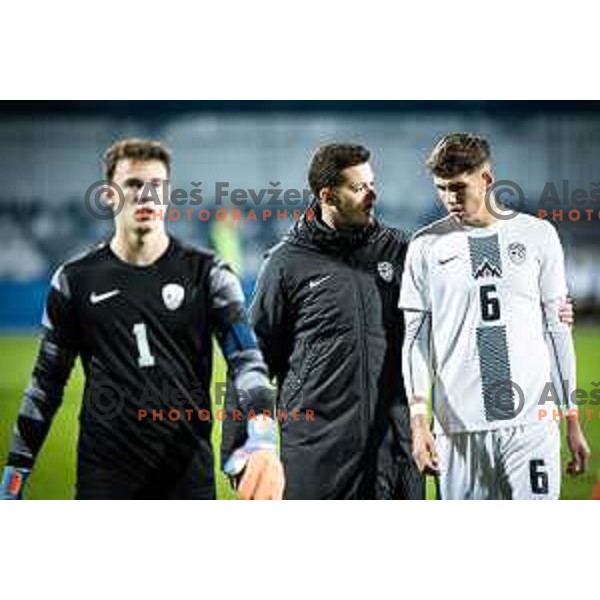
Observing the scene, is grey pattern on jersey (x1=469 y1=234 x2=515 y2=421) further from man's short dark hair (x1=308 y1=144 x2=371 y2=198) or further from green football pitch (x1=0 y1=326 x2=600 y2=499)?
man's short dark hair (x1=308 y1=144 x2=371 y2=198)

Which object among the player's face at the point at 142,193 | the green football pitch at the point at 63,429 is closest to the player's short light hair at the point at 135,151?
the player's face at the point at 142,193

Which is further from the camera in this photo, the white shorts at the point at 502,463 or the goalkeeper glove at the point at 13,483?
the goalkeeper glove at the point at 13,483

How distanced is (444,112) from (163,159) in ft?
3.24

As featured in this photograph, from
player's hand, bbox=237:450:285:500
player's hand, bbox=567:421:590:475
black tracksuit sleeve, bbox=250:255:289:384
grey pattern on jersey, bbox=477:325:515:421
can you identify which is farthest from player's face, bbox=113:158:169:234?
player's hand, bbox=567:421:590:475

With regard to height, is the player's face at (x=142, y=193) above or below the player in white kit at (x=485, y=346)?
above

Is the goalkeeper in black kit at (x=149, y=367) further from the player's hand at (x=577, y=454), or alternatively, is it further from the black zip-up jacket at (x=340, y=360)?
the player's hand at (x=577, y=454)

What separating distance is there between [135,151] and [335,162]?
2.28 ft

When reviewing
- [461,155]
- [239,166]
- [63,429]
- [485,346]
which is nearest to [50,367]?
[63,429]

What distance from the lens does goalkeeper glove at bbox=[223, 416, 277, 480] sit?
4.14 meters

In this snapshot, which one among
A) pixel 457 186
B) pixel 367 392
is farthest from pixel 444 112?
pixel 367 392

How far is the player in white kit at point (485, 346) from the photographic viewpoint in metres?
4.11

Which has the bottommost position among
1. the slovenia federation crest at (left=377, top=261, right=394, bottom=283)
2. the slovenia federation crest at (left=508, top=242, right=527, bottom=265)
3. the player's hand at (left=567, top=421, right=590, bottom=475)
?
the player's hand at (left=567, top=421, right=590, bottom=475)

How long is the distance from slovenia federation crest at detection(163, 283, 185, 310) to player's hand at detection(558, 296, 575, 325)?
1.30 metres
